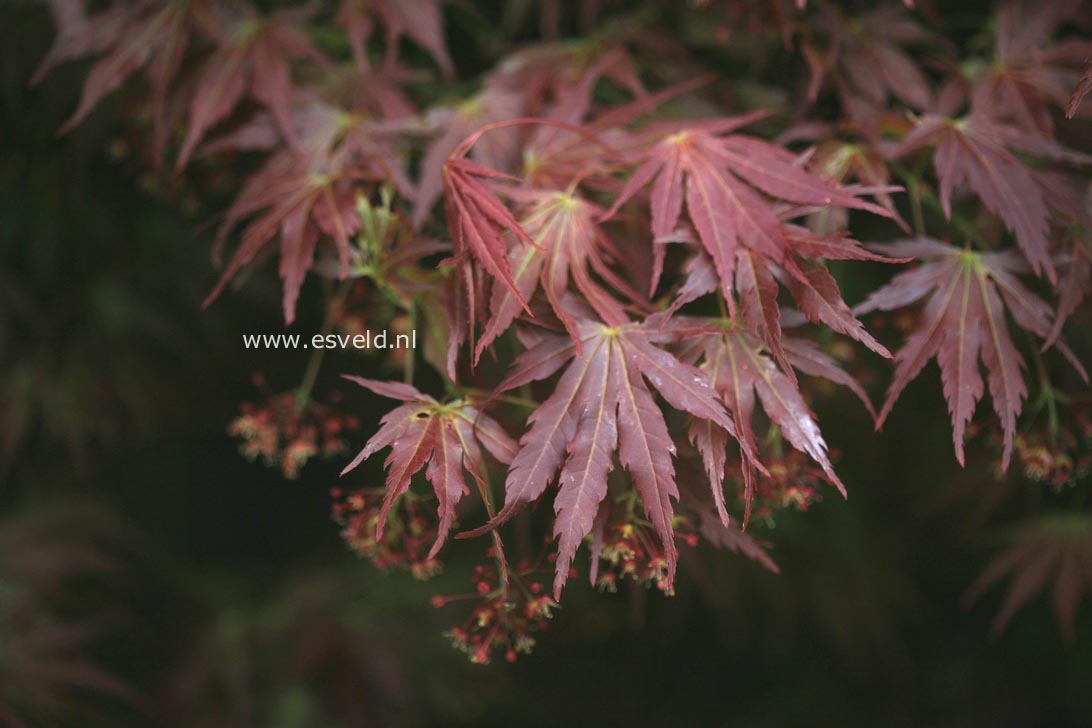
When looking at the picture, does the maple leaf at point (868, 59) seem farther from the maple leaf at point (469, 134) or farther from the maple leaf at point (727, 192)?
the maple leaf at point (469, 134)

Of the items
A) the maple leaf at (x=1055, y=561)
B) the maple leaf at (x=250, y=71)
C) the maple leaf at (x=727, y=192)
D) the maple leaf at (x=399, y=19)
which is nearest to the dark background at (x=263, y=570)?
the maple leaf at (x=1055, y=561)

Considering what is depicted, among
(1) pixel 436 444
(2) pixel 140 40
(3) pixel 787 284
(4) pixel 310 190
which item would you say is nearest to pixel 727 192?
(3) pixel 787 284

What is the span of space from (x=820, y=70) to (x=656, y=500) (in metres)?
0.64

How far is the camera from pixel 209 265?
1.57 metres

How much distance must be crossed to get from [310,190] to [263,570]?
1.32 metres

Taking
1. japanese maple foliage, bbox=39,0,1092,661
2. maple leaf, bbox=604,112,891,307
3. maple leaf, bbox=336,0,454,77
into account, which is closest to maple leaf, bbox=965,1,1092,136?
japanese maple foliage, bbox=39,0,1092,661

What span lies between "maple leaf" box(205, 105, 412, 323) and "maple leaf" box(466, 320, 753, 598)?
10.7 inches

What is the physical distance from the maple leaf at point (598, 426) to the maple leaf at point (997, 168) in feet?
1.12

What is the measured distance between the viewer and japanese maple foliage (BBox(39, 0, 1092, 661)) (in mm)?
671

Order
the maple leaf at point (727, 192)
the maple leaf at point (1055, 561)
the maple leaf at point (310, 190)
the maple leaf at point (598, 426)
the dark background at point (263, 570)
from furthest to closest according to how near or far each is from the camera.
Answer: the dark background at point (263, 570) → the maple leaf at point (1055, 561) → the maple leaf at point (310, 190) → the maple leaf at point (727, 192) → the maple leaf at point (598, 426)

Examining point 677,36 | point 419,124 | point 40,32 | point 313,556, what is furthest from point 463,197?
point 313,556

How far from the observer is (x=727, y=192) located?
0.75 metres

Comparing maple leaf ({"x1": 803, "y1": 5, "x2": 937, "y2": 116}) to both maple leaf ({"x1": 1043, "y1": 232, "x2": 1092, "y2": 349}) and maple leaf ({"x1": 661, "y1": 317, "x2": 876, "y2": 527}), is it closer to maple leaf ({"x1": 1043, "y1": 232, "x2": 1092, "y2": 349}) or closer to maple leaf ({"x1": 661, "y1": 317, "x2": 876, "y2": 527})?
maple leaf ({"x1": 1043, "y1": 232, "x2": 1092, "y2": 349})

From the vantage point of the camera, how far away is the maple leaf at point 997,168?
0.77 m
